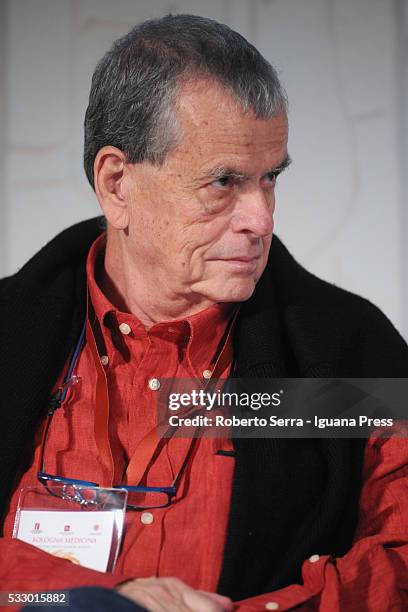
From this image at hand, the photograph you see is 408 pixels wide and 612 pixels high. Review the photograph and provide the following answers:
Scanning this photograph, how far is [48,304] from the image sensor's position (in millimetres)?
2158

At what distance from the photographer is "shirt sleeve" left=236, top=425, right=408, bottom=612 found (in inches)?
67.9

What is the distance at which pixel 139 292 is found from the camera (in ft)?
6.93

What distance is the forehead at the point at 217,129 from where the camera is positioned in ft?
6.04

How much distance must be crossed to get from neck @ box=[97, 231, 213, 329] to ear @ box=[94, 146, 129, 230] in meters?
0.10

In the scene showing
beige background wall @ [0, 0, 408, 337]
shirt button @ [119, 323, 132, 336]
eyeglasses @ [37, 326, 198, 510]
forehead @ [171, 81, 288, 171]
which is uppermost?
beige background wall @ [0, 0, 408, 337]

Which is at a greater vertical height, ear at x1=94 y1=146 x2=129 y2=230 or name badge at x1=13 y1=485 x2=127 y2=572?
ear at x1=94 y1=146 x2=129 y2=230

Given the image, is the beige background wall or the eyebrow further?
the beige background wall

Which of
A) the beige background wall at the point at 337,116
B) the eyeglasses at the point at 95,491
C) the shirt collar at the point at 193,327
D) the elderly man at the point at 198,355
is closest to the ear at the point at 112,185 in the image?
the elderly man at the point at 198,355

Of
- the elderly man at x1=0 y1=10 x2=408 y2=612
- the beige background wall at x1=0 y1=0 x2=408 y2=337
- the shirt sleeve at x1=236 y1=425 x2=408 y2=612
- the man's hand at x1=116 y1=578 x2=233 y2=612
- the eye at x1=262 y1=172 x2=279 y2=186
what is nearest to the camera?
the man's hand at x1=116 y1=578 x2=233 y2=612

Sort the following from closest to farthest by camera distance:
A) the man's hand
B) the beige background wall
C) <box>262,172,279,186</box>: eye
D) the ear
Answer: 1. the man's hand
2. <box>262,172,279,186</box>: eye
3. the ear
4. the beige background wall

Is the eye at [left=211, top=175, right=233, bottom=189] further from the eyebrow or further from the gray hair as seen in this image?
the gray hair

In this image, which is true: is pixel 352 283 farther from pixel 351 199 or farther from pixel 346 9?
pixel 346 9

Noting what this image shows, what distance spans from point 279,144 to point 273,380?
0.53 metres

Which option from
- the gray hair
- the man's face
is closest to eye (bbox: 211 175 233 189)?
the man's face
